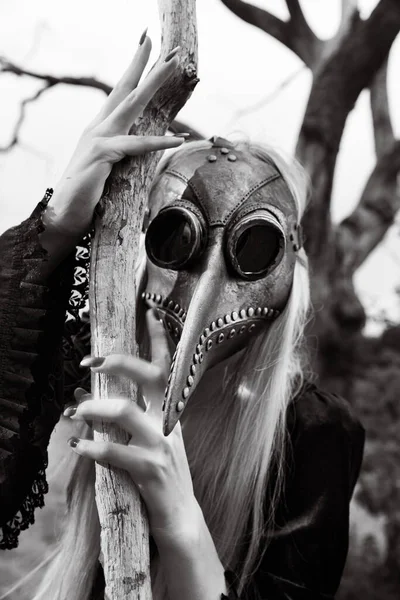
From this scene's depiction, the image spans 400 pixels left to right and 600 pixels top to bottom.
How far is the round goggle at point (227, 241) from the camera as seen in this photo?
1.29 metres

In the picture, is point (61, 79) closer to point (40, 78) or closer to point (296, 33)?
point (40, 78)

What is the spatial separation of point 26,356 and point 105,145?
0.34m

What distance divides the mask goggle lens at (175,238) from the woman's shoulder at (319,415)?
17.1 inches

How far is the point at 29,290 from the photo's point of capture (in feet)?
3.85

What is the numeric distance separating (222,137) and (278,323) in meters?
0.38

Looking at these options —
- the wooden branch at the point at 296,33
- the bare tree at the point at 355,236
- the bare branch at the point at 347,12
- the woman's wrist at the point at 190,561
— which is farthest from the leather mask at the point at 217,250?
the bare branch at the point at 347,12

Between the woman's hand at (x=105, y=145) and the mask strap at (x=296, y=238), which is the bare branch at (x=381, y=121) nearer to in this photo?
the mask strap at (x=296, y=238)

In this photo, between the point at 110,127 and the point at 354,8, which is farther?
the point at 354,8

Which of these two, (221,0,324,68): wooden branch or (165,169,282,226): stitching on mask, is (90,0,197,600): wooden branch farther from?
(221,0,324,68): wooden branch

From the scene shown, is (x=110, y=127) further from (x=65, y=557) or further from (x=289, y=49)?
(x=289, y=49)

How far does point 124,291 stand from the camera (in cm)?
116

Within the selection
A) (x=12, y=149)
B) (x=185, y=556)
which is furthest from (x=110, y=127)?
(x=12, y=149)

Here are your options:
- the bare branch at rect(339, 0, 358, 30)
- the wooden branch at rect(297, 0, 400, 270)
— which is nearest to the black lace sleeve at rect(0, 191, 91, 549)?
the wooden branch at rect(297, 0, 400, 270)

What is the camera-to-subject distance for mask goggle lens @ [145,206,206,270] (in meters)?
1.29
